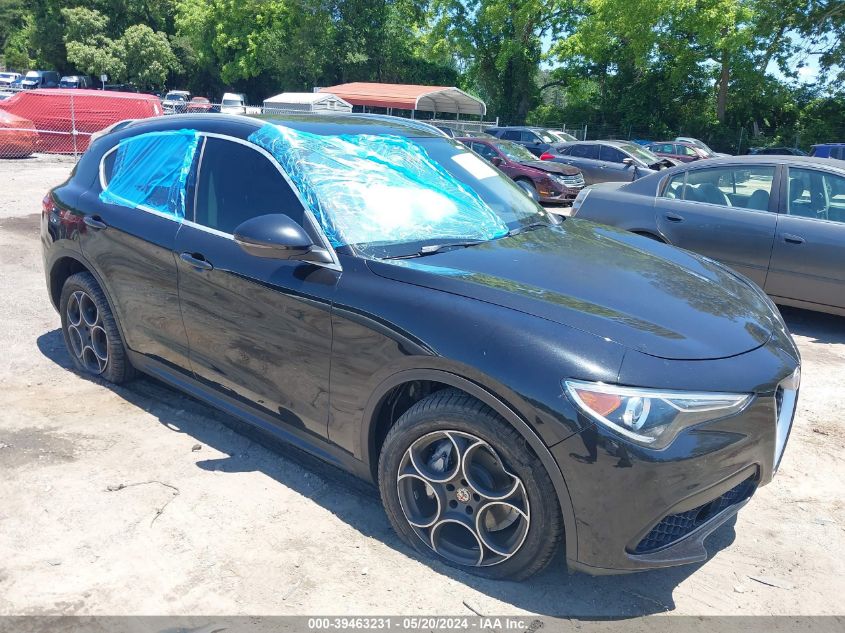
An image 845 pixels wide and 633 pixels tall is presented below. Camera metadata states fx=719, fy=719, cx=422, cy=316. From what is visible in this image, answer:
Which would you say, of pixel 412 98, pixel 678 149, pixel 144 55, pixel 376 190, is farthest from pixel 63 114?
pixel 144 55

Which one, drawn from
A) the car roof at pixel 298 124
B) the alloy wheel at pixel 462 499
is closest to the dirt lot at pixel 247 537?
the alloy wheel at pixel 462 499

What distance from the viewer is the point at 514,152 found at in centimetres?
1633

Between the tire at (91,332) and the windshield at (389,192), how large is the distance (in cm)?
157

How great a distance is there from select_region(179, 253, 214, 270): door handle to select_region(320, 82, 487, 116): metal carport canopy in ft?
96.6

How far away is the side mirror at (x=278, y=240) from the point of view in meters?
2.98

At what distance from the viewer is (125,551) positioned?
2.95 metres

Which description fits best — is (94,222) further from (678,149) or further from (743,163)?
(678,149)

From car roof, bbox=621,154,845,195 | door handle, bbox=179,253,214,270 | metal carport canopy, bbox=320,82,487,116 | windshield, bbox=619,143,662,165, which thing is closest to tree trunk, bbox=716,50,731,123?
metal carport canopy, bbox=320,82,487,116

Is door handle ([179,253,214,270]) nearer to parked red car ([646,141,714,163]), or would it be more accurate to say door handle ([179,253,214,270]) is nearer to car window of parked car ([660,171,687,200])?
car window of parked car ([660,171,687,200])

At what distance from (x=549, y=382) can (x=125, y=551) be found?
73.8 inches

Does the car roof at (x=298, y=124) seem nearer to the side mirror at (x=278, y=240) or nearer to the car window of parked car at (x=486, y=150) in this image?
the side mirror at (x=278, y=240)

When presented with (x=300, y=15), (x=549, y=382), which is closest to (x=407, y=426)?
(x=549, y=382)

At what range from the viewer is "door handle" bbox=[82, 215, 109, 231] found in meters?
4.12

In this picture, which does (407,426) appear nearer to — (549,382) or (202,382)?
(549,382)
